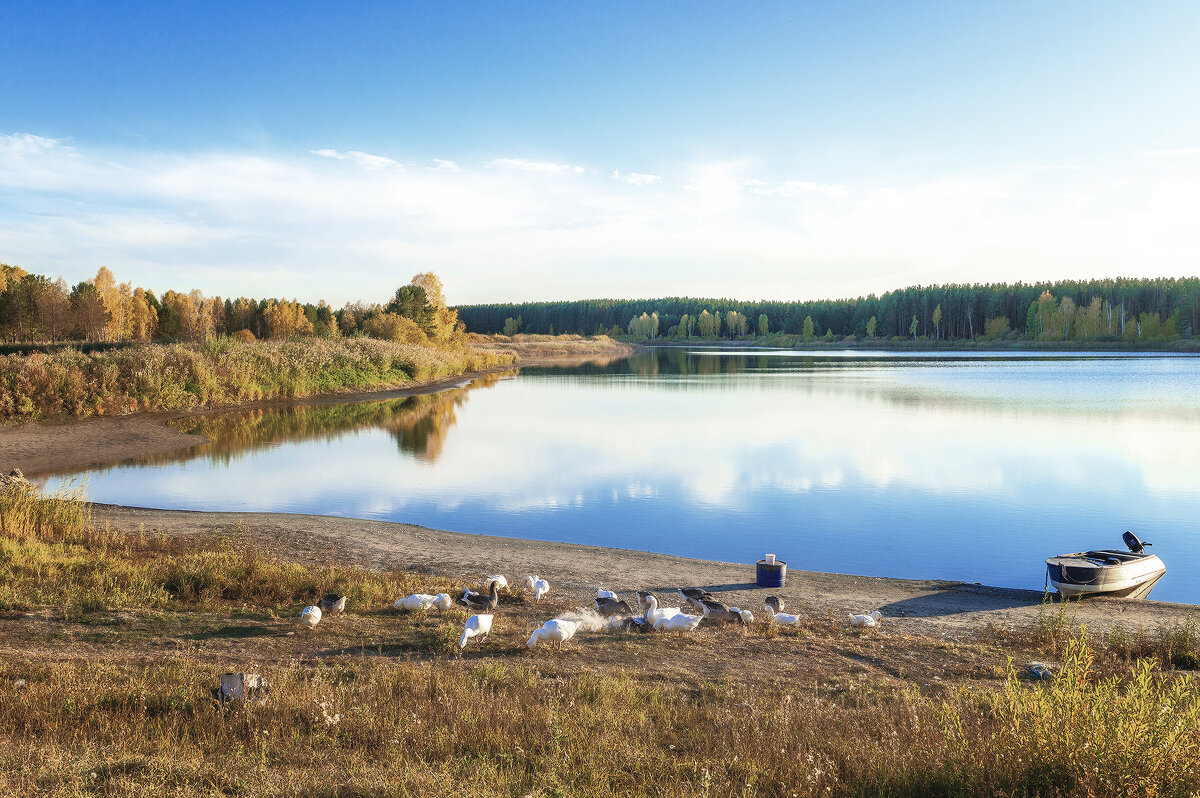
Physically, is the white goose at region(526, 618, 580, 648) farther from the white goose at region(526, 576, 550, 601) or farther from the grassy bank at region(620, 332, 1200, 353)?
the grassy bank at region(620, 332, 1200, 353)

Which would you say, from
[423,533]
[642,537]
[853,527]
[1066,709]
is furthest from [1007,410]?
[1066,709]

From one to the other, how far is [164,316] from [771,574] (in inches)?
4152

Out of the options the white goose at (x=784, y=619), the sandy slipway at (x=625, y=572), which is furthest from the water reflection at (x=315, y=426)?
the white goose at (x=784, y=619)

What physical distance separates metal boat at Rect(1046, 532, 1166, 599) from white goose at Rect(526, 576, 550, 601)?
7440 millimetres

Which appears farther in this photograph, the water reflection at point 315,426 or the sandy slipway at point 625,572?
the water reflection at point 315,426

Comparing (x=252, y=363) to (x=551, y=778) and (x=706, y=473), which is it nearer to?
(x=706, y=473)

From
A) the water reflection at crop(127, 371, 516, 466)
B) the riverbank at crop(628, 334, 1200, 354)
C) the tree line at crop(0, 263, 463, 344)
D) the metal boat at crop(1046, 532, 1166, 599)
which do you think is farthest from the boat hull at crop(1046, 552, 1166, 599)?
the riverbank at crop(628, 334, 1200, 354)

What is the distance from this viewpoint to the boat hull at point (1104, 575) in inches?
418

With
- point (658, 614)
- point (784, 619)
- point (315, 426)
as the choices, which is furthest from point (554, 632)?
point (315, 426)

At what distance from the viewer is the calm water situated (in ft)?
48.5

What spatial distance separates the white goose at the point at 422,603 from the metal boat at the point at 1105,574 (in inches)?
343

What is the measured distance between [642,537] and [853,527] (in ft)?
15.0

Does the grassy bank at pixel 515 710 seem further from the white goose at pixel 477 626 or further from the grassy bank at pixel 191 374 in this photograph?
the grassy bank at pixel 191 374

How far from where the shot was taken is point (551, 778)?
4.38m
